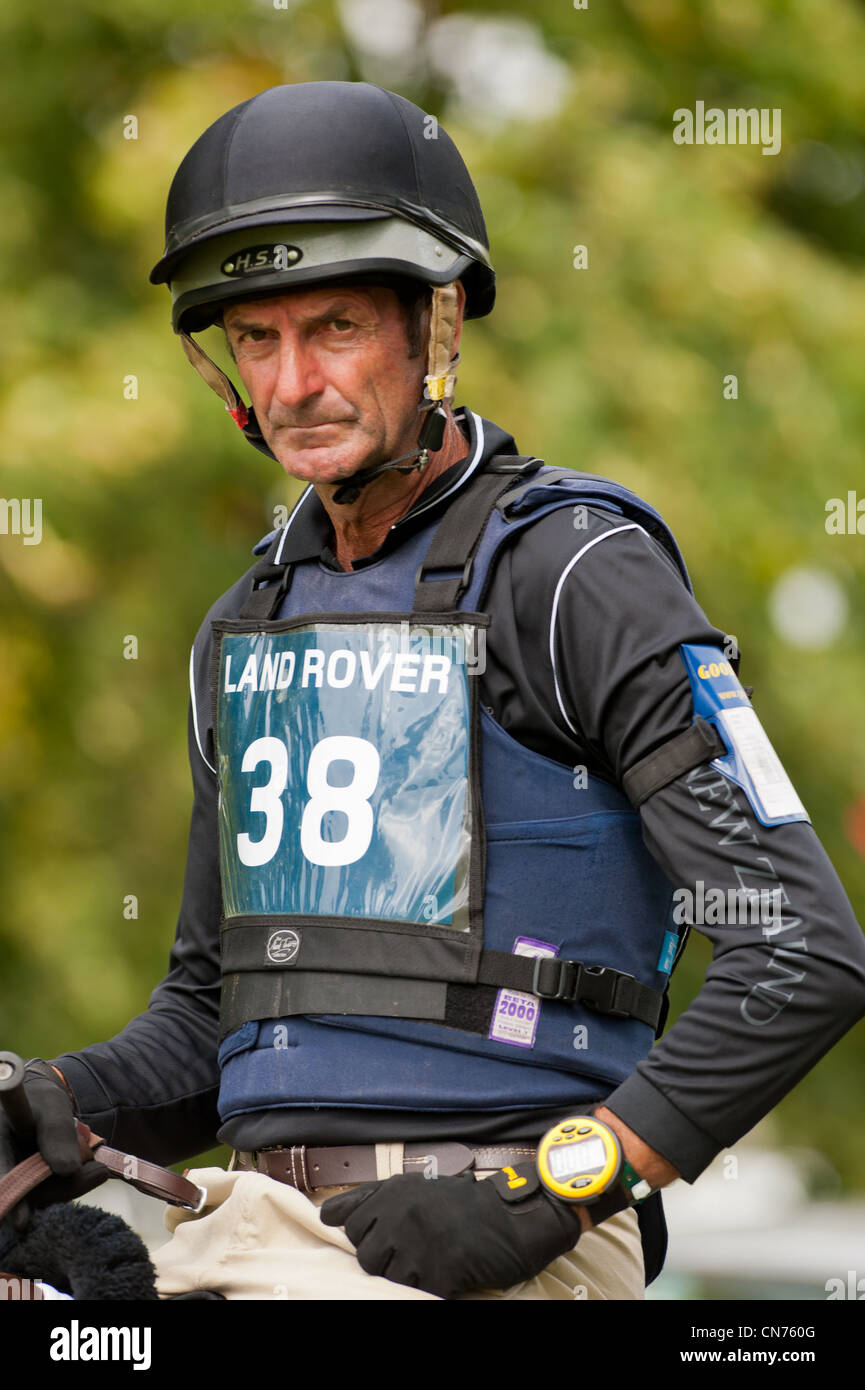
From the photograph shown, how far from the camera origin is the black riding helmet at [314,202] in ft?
9.05

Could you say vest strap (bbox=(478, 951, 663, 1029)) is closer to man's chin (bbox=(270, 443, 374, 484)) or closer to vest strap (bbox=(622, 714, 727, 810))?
vest strap (bbox=(622, 714, 727, 810))

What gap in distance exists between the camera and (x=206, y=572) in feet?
22.5

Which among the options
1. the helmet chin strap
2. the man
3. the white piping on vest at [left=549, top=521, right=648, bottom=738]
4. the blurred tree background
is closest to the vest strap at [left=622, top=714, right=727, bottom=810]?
the man

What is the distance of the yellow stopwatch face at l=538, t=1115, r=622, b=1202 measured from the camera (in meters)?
2.28

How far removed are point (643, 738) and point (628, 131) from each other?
502cm

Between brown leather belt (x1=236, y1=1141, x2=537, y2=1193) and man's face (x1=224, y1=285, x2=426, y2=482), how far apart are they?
3.33ft

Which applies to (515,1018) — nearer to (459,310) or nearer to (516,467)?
(516,467)

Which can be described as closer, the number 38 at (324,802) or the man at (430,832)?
the man at (430,832)

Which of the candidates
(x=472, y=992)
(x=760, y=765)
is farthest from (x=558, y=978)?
(x=760, y=765)

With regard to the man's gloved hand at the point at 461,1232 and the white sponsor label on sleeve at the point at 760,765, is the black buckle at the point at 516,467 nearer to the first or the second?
the white sponsor label on sleeve at the point at 760,765

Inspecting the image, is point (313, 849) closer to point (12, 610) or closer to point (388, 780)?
point (388, 780)

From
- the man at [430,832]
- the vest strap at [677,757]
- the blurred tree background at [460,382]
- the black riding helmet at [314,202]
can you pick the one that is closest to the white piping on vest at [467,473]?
the man at [430,832]

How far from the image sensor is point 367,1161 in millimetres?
2471
